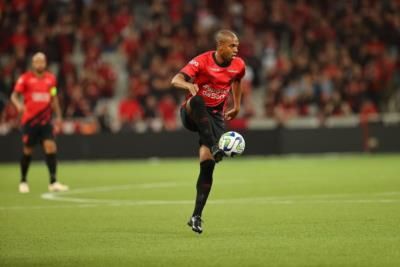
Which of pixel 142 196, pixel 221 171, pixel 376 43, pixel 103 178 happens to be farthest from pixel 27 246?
pixel 376 43

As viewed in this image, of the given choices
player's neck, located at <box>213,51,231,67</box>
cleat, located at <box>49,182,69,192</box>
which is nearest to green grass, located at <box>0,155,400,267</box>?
cleat, located at <box>49,182,69,192</box>

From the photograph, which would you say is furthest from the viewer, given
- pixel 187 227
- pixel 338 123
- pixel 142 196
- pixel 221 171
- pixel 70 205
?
pixel 338 123

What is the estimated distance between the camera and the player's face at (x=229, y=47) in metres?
10.9

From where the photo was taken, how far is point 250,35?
33219 millimetres

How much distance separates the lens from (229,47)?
1093 centimetres

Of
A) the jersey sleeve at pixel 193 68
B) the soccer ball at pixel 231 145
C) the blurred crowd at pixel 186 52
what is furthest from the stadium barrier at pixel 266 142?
the soccer ball at pixel 231 145

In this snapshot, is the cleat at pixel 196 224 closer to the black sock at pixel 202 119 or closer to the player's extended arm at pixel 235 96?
the black sock at pixel 202 119

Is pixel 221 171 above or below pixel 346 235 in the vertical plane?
below

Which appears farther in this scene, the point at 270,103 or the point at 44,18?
the point at 44,18

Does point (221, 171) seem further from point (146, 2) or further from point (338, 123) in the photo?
point (146, 2)

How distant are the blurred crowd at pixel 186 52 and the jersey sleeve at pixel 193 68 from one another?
62.7 ft

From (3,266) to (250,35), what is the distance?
25.7 metres

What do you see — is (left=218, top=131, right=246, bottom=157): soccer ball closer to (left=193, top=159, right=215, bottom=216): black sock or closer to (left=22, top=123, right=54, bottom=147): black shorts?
(left=193, top=159, right=215, bottom=216): black sock

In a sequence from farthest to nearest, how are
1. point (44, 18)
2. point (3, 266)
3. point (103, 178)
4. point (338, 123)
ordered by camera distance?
point (44, 18) → point (338, 123) → point (103, 178) → point (3, 266)
